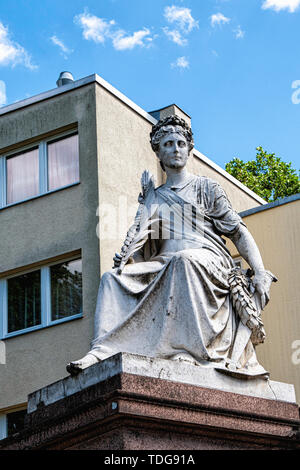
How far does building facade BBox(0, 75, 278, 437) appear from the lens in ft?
57.3

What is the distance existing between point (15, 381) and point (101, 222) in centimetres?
343

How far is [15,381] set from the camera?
17.6 meters

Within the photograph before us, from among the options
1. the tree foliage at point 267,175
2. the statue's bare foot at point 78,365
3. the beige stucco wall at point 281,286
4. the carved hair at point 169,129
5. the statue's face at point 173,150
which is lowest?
the statue's bare foot at point 78,365

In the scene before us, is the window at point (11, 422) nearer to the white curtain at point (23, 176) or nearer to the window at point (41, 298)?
the window at point (41, 298)

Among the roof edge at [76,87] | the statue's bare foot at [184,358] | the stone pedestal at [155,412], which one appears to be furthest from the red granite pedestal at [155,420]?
the roof edge at [76,87]

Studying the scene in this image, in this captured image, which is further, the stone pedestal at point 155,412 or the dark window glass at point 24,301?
the dark window glass at point 24,301

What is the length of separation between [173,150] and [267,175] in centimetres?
2515

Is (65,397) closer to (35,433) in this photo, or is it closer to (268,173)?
(35,433)

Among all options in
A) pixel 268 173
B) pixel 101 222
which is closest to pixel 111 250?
pixel 101 222

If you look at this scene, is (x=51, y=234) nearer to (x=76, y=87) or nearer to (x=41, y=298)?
(x=41, y=298)

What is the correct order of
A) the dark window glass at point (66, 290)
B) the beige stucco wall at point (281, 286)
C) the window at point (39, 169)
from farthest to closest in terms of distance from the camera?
the window at point (39, 169), the dark window glass at point (66, 290), the beige stucco wall at point (281, 286)

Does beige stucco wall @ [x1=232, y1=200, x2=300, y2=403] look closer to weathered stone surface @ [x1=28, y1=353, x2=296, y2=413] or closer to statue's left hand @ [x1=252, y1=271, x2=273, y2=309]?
statue's left hand @ [x1=252, y1=271, x2=273, y2=309]

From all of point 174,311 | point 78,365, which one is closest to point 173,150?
point 174,311

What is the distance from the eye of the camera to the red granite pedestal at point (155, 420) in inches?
251
